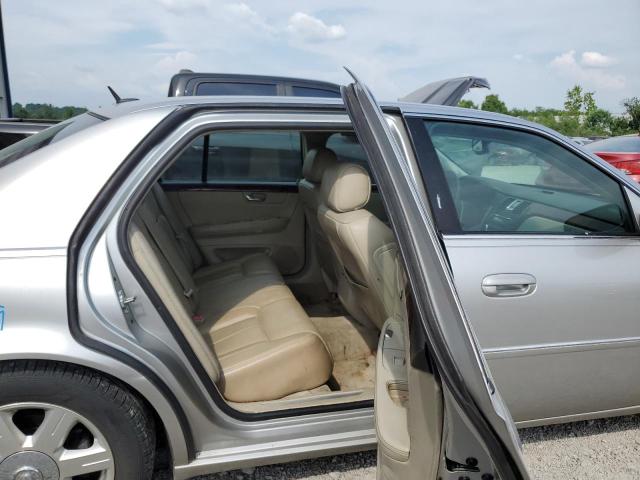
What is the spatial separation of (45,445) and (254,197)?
6.71 feet

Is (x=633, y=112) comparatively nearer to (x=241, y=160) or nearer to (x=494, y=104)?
(x=494, y=104)

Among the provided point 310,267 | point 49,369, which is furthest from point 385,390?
point 310,267

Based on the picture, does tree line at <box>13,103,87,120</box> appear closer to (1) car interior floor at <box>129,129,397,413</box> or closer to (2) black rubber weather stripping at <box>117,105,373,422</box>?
(1) car interior floor at <box>129,129,397,413</box>

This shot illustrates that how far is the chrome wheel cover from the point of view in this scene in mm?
1500

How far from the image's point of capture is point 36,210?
1.49 metres

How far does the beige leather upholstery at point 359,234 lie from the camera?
1.89 m

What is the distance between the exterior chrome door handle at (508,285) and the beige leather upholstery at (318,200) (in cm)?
89

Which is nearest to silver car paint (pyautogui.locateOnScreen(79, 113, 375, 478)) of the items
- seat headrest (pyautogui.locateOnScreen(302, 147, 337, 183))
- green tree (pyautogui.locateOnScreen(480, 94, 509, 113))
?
seat headrest (pyautogui.locateOnScreen(302, 147, 337, 183))

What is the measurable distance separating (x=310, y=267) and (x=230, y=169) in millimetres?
850

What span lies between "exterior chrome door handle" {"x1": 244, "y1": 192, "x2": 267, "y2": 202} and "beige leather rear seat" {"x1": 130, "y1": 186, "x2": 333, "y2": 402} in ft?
1.71

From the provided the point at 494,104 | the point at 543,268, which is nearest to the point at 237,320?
the point at 543,268

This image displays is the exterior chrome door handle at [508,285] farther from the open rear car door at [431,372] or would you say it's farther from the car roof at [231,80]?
the car roof at [231,80]

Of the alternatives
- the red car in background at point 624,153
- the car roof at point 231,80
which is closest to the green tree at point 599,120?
the red car in background at point 624,153

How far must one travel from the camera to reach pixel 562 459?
2.19 meters
